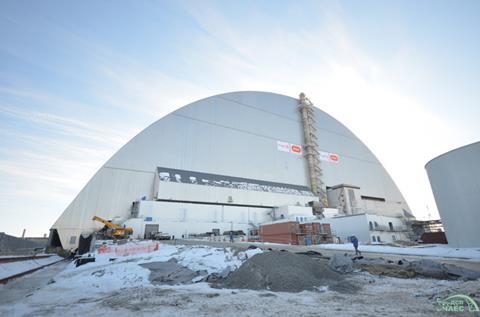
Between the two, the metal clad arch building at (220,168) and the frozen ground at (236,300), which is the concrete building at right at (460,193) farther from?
the metal clad arch building at (220,168)

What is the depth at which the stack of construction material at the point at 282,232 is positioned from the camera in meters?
24.4

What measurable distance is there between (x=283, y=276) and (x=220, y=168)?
3242cm

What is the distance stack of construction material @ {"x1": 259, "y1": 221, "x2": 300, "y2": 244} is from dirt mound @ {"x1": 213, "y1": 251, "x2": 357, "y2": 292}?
703 inches

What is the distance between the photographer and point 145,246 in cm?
1350

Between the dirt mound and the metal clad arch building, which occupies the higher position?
the metal clad arch building

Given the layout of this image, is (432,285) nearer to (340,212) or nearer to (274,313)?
(274,313)

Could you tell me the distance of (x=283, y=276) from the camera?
6.22 meters

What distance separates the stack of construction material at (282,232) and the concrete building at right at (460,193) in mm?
13217

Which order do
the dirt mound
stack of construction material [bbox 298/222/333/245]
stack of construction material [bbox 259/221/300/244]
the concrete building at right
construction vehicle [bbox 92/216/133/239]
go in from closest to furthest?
1. the dirt mound
2. the concrete building at right
3. construction vehicle [bbox 92/216/133/239]
4. stack of construction material [bbox 298/222/333/245]
5. stack of construction material [bbox 259/221/300/244]

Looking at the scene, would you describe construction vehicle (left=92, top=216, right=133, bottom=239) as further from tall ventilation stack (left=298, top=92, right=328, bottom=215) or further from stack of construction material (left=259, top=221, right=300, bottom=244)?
tall ventilation stack (left=298, top=92, right=328, bottom=215)

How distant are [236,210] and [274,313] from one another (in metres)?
30.7

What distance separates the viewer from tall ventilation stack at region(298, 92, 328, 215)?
149ft

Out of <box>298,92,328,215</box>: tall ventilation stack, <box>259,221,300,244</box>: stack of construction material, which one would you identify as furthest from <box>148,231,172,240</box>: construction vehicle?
<box>298,92,328,215</box>: tall ventilation stack

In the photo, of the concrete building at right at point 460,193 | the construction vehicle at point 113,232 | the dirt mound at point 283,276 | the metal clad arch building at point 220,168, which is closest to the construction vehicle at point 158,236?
the metal clad arch building at point 220,168
